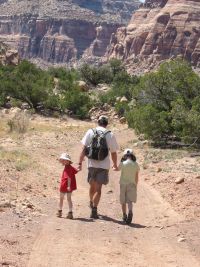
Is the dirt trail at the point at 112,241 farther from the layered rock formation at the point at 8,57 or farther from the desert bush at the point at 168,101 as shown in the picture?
the layered rock formation at the point at 8,57

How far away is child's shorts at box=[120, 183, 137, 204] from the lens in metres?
10.1

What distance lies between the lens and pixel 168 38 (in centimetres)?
13662

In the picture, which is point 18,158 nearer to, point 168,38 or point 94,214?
point 94,214

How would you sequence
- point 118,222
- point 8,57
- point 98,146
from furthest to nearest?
point 8,57
point 118,222
point 98,146

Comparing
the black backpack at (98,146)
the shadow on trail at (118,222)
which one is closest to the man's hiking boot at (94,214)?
the shadow on trail at (118,222)

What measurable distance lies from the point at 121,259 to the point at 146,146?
16938 millimetres

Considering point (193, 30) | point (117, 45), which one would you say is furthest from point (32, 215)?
point (117, 45)

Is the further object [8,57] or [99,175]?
[8,57]

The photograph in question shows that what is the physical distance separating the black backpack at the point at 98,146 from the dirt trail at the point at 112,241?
107 centimetres

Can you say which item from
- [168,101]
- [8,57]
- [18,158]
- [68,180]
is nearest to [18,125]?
[168,101]

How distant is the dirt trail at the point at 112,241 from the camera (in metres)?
7.40

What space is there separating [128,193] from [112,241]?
182 centimetres

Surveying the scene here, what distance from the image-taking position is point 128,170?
1010 cm

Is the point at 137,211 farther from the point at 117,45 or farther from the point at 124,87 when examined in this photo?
the point at 117,45
